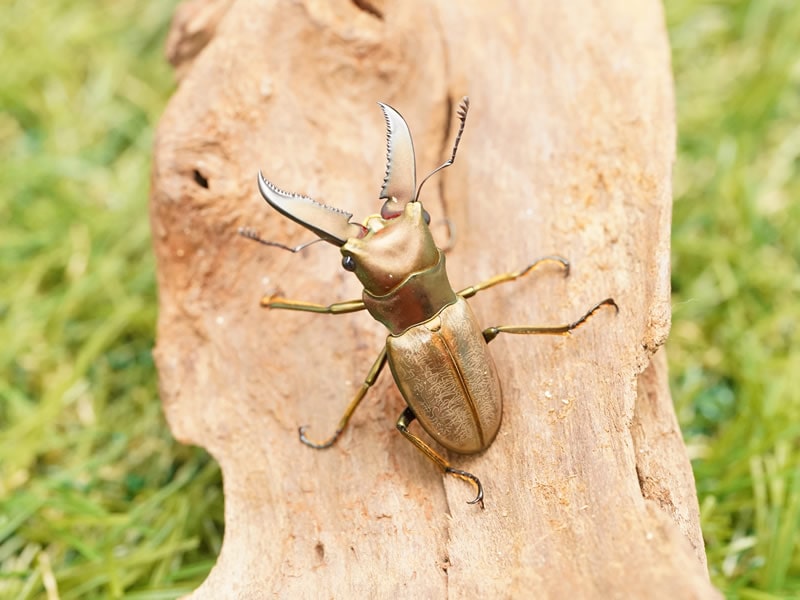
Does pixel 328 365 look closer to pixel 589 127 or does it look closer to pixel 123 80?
pixel 589 127

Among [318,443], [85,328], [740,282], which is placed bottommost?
[740,282]

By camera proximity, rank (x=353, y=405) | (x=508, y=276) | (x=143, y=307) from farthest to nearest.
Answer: (x=143, y=307) < (x=508, y=276) < (x=353, y=405)

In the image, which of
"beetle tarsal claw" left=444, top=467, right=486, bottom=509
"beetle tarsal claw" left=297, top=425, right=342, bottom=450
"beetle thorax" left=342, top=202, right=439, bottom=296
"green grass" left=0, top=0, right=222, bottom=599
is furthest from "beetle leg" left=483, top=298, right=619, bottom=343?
"green grass" left=0, top=0, right=222, bottom=599

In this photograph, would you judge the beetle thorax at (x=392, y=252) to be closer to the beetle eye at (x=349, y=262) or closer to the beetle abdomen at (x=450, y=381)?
the beetle eye at (x=349, y=262)

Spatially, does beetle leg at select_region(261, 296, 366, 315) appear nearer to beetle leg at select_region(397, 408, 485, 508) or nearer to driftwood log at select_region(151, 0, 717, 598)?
driftwood log at select_region(151, 0, 717, 598)

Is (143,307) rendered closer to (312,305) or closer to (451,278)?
(312,305)

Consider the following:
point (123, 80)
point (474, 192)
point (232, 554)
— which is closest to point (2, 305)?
point (123, 80)

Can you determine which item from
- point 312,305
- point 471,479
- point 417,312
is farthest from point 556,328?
point 312,305
